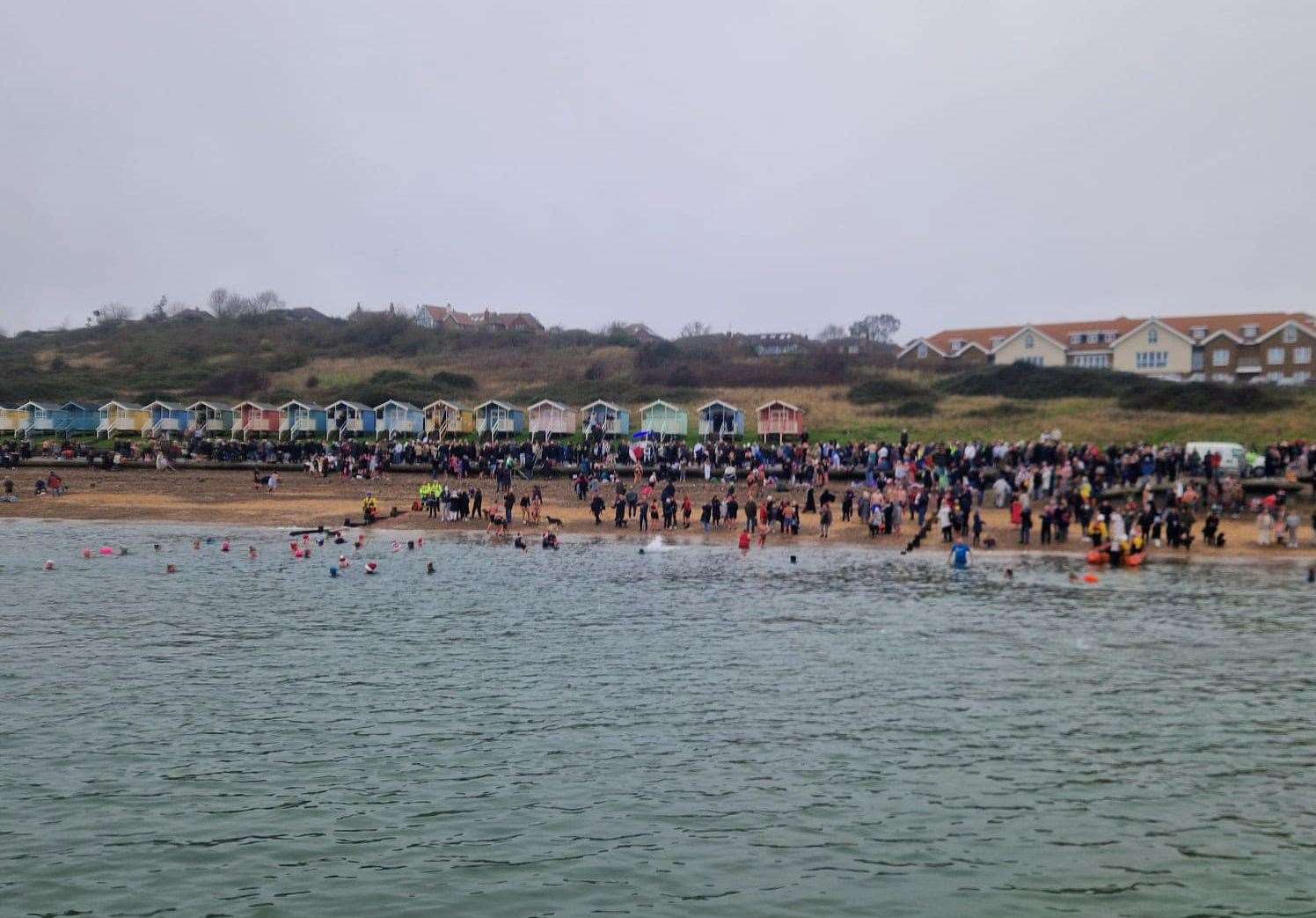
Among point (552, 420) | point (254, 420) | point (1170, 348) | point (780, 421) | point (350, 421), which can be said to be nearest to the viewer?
point (780, 421)

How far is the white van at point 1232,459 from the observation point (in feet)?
145

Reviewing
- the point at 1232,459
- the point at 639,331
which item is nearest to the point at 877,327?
the point at 639,331

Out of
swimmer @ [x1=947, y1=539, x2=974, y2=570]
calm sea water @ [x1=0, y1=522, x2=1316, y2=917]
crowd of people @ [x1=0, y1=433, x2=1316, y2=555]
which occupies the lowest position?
calm sea water @ [x1=0, y1=522, x2=1316, y2=917]

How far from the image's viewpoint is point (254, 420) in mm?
72375

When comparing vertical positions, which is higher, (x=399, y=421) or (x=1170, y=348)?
(x=1170, y=348)

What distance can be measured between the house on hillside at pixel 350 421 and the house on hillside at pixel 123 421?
489 inches

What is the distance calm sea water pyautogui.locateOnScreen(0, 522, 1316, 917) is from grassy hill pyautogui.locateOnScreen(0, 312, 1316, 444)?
117 ft

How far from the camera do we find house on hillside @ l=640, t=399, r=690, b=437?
64500 millimetres

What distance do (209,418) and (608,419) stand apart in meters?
27.8

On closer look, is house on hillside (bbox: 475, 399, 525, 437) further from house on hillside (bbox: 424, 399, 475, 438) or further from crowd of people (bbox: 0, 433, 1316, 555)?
crowd of people (bbox: 0, 433, 1316, 555)

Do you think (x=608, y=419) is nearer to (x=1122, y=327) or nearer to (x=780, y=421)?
(x=780, y=421)

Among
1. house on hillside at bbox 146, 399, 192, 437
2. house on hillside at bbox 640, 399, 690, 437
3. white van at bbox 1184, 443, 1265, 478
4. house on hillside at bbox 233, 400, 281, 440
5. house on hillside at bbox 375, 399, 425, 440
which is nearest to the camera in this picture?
→ white van at bbox 1184, 443, 1265, 478

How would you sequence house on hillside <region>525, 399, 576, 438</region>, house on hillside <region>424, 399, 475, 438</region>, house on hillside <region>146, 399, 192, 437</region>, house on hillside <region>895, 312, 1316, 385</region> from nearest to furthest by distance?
1. house on hillside <region>525, 399, 576, 438</region>
2. house on hillside <region>424, 399, 475, 438</region>
3. house on hillside <region>146, 399, 192, 437</region>
4. house on hillside <region>895, 312, 1316, 385</region>

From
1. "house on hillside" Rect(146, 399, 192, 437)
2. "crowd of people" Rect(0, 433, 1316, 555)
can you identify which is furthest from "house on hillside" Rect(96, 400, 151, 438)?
"crowd of people" Rect(0, 433, 1316, 555)
